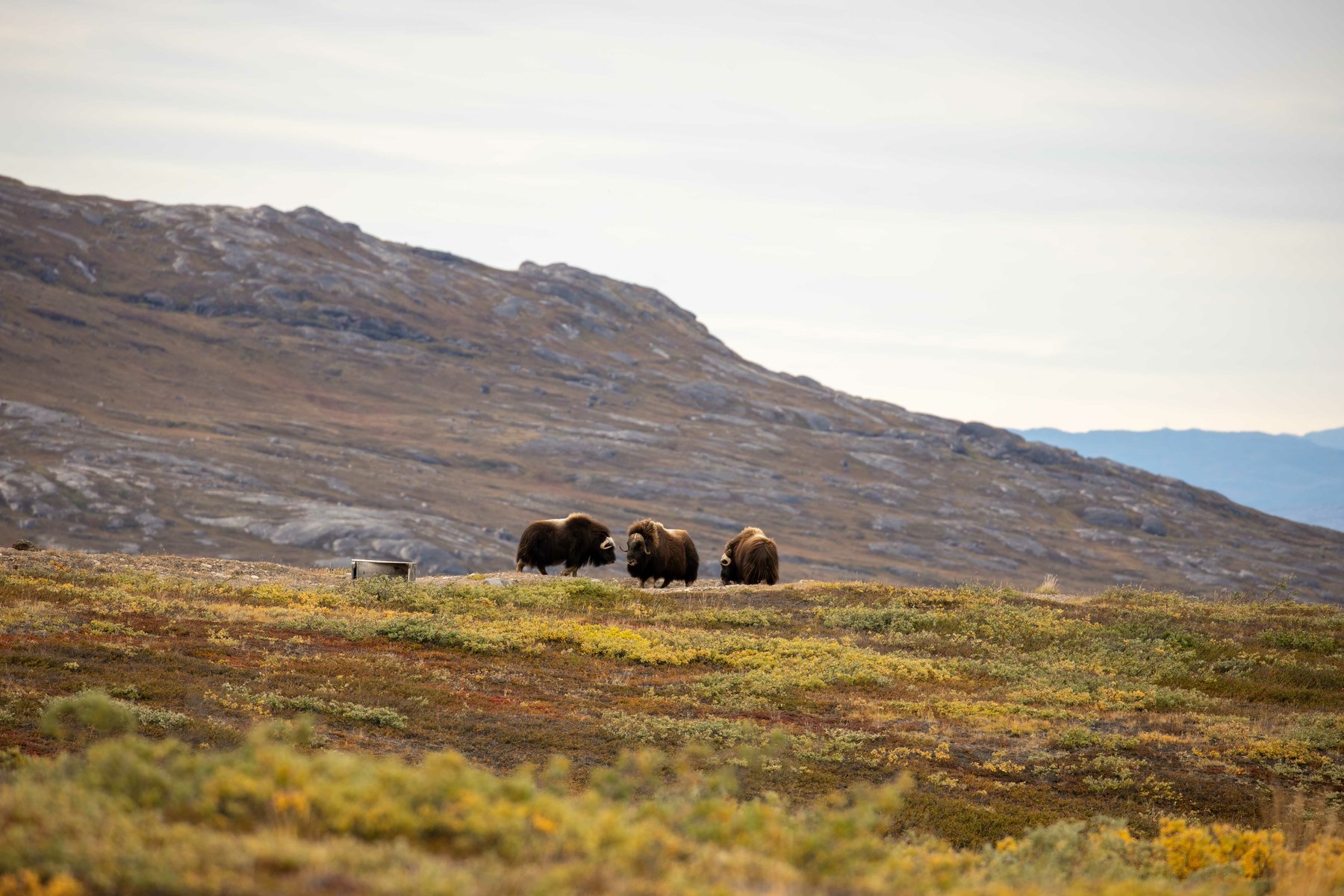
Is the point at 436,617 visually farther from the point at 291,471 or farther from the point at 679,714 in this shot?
the point at 291,471

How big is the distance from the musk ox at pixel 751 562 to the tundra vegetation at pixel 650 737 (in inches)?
135

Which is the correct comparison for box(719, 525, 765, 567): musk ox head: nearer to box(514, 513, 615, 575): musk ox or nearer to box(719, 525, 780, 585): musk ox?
box(719, 525, 780, 585): musk ox

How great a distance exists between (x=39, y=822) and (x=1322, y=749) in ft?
70.8

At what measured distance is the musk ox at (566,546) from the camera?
39.3 m

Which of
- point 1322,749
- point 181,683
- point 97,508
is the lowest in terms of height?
point 97,508

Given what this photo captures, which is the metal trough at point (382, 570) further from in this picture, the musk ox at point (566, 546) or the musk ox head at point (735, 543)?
the musk ox head at point (735, 543)

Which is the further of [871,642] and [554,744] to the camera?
[871,642]

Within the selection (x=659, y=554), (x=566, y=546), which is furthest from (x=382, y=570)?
(x=659, y=554)

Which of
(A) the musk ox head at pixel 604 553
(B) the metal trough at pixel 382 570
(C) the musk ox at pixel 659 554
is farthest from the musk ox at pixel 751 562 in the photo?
(B) the metal trough at pixel 382 570

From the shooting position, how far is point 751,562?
4025 cm

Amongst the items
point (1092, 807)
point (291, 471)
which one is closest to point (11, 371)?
point (291, 471)

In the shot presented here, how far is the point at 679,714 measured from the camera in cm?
2142

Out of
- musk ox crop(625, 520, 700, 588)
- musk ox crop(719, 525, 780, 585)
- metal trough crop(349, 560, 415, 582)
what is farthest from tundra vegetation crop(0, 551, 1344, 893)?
musk ox crop(719, 525, 780, 585)

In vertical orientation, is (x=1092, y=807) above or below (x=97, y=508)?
above
